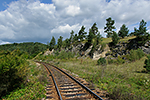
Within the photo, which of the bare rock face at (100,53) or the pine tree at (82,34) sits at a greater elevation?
the pine tree at (82,34)

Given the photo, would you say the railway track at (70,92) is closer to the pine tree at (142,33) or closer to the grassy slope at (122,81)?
the grassy slope at (122,81)

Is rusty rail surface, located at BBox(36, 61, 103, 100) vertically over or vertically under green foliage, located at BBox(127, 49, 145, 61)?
under

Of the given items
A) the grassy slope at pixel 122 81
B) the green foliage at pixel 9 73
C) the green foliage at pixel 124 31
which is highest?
the green foliage at pixel 124 31

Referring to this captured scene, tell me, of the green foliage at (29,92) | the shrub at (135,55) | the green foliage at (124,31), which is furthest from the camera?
the green foliage at (124,31)

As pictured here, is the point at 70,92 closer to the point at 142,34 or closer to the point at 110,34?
the point at 142,34

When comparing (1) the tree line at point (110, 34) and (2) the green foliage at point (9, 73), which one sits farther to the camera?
(1) the tree line at point (110, 34)

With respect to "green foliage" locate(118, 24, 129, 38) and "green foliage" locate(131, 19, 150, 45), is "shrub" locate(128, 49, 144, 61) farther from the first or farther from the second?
"green foliage" locate(118, 24, 129, 38)

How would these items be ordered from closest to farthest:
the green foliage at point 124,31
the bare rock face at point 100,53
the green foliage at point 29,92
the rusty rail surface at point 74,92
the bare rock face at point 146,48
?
the rusty rail surface at point 74,92
the green foliage at point 29,92
the bare rock face at point 146,48
the bare rock face at point 100,53
the green foliage at point 124,31

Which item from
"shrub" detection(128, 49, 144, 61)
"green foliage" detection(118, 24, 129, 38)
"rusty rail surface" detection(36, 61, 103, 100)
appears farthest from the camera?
"green foliage" detection(118, 24, 129, 38)

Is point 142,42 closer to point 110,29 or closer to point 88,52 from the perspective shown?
point 88,52

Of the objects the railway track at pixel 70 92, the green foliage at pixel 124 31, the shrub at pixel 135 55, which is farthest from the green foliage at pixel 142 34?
the railway track at pixel 70 92

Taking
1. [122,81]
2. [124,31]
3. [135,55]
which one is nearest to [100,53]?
[135,55]

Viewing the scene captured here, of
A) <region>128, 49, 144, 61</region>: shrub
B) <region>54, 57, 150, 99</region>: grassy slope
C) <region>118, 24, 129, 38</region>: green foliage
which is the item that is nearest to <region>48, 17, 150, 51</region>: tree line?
<region>118, 24, 129, 38</region>: green foliage

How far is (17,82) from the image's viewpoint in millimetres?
7152
